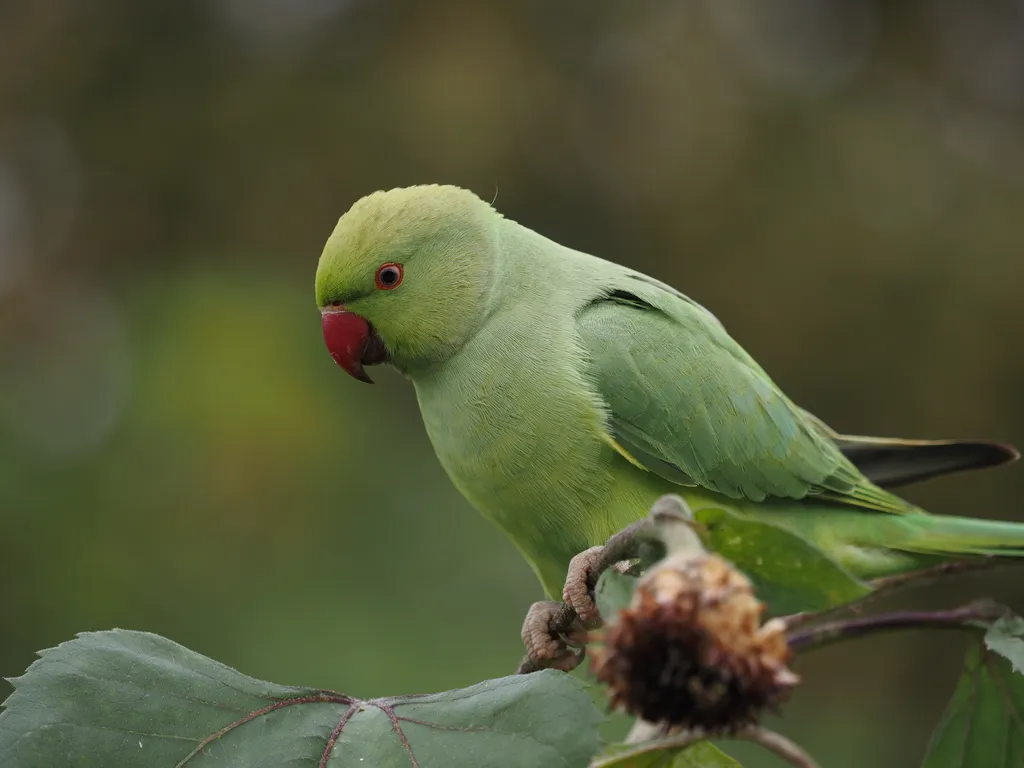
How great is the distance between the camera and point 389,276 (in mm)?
2670

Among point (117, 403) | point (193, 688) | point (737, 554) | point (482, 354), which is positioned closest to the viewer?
point (737, 554)

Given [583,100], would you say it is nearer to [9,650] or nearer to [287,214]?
[287,214]

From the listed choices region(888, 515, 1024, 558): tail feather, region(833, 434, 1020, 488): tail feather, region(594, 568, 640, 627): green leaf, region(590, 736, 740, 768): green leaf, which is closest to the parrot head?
region(833, 434, 1020, 488): tail feather

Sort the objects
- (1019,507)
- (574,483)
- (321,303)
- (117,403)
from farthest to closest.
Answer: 1. (1019,507)
2. (117,403)
3. (321,303)
4. (574,483)

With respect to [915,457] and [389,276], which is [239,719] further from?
[915,457]

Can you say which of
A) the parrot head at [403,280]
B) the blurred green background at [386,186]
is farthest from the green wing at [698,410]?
the blurred green background at [386,186]

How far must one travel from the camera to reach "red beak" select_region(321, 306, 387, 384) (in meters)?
2.71

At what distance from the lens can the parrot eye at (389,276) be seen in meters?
2.66

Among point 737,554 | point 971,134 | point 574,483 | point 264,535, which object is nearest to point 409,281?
point 574,483

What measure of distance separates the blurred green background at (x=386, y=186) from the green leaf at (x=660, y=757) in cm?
333

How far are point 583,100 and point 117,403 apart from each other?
3.48 meters

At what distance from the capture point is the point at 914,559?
9.00 feet

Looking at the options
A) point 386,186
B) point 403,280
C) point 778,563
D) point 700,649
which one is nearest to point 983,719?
point 778,563

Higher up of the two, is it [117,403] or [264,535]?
[117,403]
